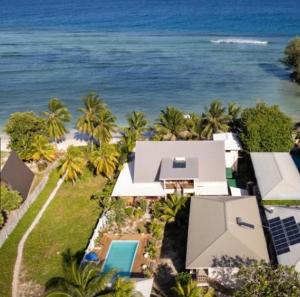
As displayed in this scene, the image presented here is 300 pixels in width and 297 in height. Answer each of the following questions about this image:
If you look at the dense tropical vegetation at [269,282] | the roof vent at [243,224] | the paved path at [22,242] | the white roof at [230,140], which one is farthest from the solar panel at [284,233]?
the paved path at [22,242]

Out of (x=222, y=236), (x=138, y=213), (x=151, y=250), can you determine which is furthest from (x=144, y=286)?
(x=138, y=213)

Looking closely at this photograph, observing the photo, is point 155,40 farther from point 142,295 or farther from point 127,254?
point 142,295

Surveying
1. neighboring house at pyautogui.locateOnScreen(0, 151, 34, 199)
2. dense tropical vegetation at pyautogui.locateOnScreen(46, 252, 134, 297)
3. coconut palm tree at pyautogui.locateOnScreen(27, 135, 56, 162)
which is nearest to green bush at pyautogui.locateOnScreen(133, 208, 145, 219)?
neighboring house at pyautogui.locateOnScreen(0, 151, 34, 199)

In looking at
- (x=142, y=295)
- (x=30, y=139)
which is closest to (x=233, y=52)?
(x=30, y=139)

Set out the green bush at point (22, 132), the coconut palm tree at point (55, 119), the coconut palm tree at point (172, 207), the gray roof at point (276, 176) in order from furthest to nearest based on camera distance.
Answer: the coconut palm tree at point (55, 119) < the green bush at point (22, 132) < the gray roof at point (276, 176) < the coconut palm tree at point (172, 207)

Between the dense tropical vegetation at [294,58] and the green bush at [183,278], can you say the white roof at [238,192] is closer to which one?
the green bush at [183,278]

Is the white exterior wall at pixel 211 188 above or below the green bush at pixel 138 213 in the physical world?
above
